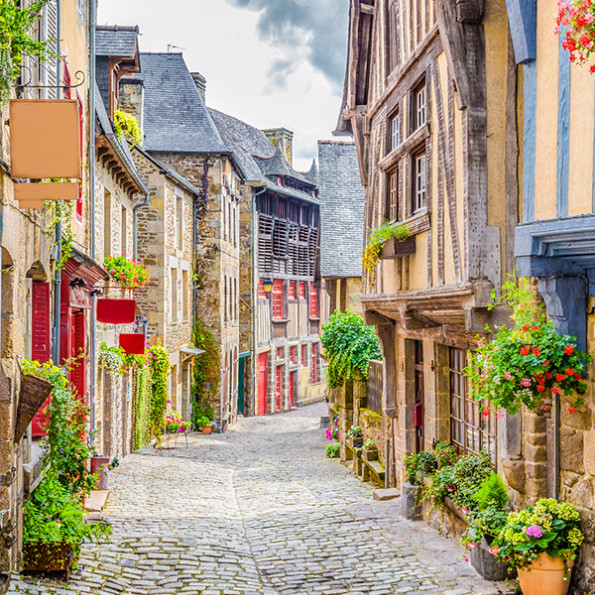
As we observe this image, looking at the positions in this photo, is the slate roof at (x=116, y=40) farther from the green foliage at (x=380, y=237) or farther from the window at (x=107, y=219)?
the green foliage at (x=380, y=237)

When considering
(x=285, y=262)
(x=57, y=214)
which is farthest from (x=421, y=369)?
(x=285, y=262)

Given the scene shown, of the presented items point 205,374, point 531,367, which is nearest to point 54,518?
point 531,367

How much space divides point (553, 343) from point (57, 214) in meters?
4.42

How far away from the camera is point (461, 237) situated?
21.8 ft

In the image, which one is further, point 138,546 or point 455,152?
point 138,546

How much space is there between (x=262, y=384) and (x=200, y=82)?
10790mm

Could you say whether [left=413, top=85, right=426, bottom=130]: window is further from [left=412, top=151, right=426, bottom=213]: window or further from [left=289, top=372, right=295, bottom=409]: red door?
[left=289, top=372, right=295, bottom=409]: red door

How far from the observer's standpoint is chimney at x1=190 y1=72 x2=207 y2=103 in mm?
24531

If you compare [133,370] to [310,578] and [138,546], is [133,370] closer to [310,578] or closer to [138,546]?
[138,546]

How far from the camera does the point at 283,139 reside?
32.8m

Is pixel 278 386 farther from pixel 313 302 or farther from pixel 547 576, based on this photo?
pixel 547 576

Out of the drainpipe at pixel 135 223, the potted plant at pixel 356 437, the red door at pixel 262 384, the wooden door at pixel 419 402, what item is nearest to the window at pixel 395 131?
the wooden door at pixel 419 402

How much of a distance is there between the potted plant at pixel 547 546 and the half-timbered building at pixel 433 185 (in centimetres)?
163

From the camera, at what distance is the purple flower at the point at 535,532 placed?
5234 millimetres
